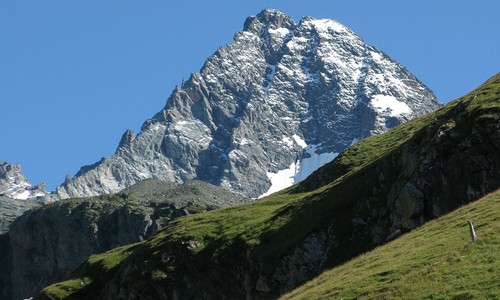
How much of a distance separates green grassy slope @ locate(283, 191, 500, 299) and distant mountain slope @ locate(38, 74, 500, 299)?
21270 mm

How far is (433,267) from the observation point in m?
50.8

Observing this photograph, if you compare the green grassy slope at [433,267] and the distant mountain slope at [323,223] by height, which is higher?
the distant mountain slope at [323,223]

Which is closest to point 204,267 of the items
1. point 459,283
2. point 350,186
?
point 350,186

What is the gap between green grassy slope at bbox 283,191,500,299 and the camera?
46219mm

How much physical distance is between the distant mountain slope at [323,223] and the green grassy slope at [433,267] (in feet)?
69.8

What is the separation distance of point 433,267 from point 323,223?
5241 cm

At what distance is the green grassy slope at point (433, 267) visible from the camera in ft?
152

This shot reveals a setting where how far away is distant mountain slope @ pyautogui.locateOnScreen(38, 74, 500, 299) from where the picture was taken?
88.0m

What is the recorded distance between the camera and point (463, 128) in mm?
90562

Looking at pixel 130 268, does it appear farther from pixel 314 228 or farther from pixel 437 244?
pixel 437 244

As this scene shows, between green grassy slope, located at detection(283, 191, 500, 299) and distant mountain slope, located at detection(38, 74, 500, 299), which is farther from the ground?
distant mountain slope, located at detection(38, 74, 500, 299)

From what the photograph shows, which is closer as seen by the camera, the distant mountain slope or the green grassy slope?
the green grassy slope

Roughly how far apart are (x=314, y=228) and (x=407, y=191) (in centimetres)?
1641

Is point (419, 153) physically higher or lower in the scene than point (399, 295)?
higher
